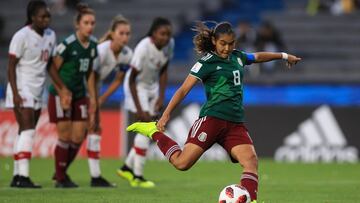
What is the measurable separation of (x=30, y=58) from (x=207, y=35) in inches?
151

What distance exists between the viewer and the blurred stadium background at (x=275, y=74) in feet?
70.6

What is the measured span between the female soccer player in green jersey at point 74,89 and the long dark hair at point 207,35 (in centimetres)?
356

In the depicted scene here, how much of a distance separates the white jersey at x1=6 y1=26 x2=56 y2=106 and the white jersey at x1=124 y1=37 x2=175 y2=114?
1539mm

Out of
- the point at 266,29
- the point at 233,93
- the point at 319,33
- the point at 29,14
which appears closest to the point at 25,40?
the point at 29,14

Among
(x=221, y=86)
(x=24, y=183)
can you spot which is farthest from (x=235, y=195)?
(x=24, y=183)

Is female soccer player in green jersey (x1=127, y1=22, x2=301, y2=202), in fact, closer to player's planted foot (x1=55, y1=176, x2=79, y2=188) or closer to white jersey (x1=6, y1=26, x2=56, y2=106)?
player's planted foot (x1=55, y1=176, x2=79, y2=188)

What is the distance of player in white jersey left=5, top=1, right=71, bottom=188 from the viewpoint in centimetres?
1380

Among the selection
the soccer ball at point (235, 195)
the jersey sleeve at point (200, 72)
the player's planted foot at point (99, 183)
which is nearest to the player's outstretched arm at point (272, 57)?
the jersey sleeve at point (200, 72)

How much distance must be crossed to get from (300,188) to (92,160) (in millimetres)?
3133

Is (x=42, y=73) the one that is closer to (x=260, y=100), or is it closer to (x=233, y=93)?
(x=233, y=93)

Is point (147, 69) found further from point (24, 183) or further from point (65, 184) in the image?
point (24, 183)

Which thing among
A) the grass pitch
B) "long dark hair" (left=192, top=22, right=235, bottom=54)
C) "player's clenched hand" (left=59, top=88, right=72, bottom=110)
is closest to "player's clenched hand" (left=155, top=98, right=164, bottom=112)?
the grass pitch

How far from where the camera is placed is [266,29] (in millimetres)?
24891

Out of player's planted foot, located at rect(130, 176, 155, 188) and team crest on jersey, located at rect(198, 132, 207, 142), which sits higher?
team crest on jersey, located at rect(198, 132, 207, 142)
